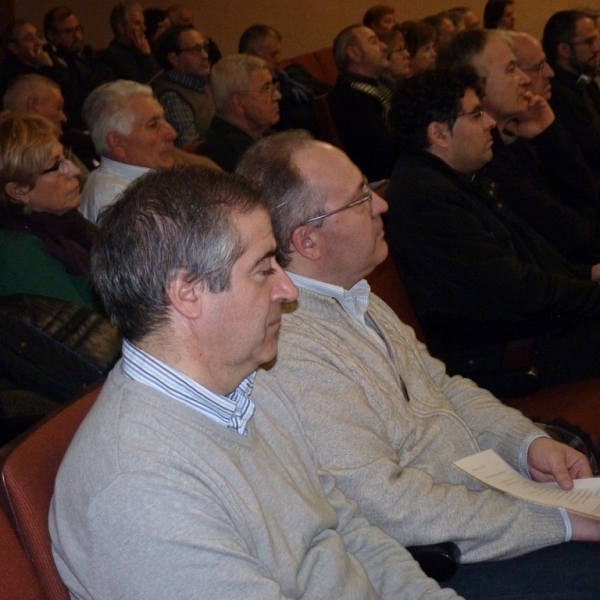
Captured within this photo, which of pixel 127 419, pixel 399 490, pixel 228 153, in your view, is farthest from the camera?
pixel 228 153

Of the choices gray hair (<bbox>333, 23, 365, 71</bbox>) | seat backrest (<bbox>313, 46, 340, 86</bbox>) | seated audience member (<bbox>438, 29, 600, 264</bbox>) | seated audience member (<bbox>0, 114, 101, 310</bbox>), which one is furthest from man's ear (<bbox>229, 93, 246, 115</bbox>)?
seat backrest (<bbox>313, 46, 340, 86</bbox>)

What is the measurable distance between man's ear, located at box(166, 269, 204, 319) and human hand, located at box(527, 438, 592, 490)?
918 mm

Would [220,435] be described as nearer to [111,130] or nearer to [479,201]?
[479,201]

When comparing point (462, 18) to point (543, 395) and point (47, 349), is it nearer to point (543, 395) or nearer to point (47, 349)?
point (543, 395)

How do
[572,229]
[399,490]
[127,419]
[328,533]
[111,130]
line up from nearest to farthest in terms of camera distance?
[127,419], [328,533], [399,490], [572,229], [111,130]

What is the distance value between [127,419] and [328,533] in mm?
407

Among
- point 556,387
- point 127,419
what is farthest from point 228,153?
point 127,419

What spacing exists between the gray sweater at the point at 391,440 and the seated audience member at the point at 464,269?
0.66 metres

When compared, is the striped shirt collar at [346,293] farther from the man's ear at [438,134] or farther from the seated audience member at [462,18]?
the seated audience member at [462,18]

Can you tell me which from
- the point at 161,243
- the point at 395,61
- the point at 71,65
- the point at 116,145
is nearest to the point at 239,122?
the point at 116,145

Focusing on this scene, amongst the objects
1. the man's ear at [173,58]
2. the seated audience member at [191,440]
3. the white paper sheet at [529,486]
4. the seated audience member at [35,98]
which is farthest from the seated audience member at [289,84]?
the seated audience member at [191,440]

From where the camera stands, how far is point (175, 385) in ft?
3.83

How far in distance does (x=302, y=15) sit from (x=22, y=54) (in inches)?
151

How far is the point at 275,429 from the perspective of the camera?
134 centimetres
